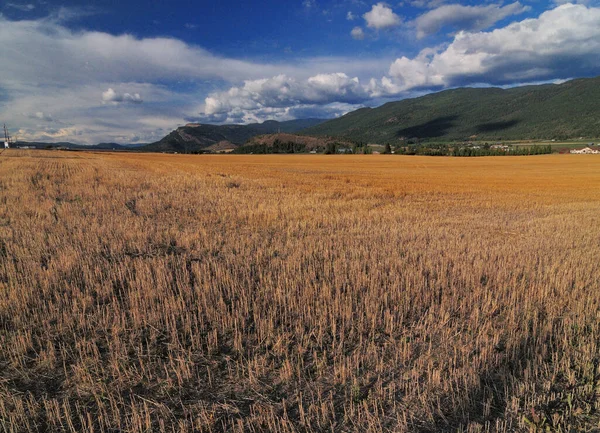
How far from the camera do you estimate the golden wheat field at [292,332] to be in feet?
10.6

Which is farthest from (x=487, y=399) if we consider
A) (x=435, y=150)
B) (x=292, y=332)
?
(x=435, y=150)

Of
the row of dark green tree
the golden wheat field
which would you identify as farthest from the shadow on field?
the row of dark green tree

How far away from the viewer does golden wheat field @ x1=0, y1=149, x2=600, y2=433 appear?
3.24 m

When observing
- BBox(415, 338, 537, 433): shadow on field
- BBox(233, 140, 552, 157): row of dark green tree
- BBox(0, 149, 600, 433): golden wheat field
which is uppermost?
BBox(233, 140, 552, 157): row of dark green tree

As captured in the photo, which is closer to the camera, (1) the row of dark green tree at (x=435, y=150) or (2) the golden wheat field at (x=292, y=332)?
(2) the golden wheat field at (x=292, y=332)

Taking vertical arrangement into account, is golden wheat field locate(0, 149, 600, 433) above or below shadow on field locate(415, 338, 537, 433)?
above

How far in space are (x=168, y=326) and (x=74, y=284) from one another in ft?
8.89

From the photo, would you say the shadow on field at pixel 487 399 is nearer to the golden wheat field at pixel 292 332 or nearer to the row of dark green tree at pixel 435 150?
the golden wheat field at pixel 292 332

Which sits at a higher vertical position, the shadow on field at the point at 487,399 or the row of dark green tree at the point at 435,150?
the row of dark green tree at the point at 435,150

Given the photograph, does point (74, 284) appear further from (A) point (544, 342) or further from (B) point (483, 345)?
(A) point (544, 342)

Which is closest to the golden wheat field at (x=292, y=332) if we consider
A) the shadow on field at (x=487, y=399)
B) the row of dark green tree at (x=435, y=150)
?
the shadow on field at (x=487, y=399)

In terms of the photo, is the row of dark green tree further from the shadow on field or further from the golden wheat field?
the shadow on field

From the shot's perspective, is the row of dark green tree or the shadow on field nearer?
the shadow on field

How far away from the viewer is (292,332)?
4734mm
